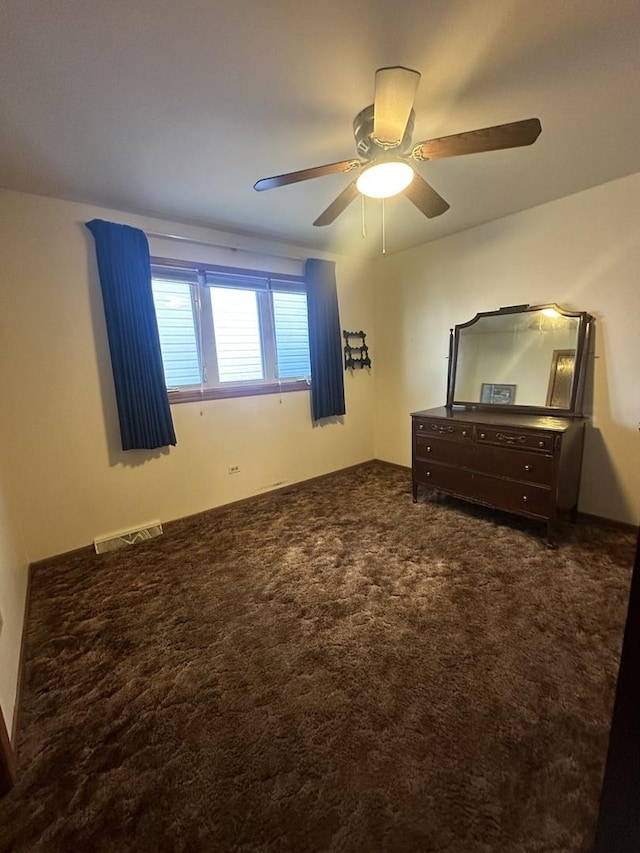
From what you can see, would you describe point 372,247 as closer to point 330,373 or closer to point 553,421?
point 330,373

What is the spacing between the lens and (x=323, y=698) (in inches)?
54.3

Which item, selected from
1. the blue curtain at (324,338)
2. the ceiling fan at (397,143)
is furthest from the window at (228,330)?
the ceiling fan at (397,143)

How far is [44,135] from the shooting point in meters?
1.64

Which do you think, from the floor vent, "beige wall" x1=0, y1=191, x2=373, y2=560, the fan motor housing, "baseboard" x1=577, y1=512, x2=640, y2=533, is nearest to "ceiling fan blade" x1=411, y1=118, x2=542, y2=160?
the fan motor housing

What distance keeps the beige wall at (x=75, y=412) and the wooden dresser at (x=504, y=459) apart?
1658mm

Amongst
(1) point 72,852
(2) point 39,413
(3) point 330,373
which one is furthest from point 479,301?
(1) point 72,852

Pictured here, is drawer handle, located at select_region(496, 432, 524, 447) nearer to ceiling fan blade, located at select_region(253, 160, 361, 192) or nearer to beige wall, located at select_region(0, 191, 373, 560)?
ceiling fan blade, located at select_region(253, 160, 361, 192)

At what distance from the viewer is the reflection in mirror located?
2.62 meters

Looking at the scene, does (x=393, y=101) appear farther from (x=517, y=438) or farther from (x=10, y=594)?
(x=10, y=594)

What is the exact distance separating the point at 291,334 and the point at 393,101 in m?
2.28

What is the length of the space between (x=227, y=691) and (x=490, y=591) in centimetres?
143

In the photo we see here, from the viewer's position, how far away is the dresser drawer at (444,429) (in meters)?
2.67

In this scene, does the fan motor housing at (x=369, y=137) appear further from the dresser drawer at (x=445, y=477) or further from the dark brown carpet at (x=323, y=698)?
the dark brown carpet at (x=323, y=698)

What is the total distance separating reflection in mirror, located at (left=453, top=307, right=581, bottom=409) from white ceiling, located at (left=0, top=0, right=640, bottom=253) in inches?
36.6
